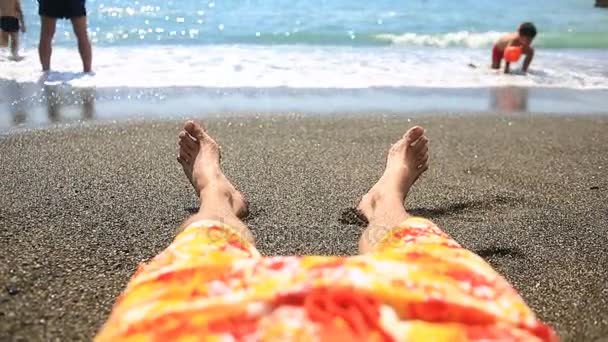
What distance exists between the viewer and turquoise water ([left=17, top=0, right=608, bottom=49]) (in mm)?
9688

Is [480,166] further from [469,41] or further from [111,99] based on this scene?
[469,41]

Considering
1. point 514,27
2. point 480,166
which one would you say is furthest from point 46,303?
point 514,27

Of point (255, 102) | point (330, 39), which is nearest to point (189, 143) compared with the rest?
point (255, 102)

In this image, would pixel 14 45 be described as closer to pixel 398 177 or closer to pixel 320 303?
pixel 398 177

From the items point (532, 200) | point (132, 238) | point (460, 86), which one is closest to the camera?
point (132, 238)

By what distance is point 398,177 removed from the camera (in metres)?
2.52

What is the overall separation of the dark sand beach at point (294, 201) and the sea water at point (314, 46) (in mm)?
1688

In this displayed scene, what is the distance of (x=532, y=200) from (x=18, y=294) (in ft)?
7.13

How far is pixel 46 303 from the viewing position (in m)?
1.79

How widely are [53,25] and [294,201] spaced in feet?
14.8

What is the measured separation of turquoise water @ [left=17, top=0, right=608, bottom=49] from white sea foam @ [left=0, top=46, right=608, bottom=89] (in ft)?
3.87

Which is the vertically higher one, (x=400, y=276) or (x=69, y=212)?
(x=400, y=276)

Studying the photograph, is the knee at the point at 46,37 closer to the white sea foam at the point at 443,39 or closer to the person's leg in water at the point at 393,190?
the person's leg in water at the point at 393,190

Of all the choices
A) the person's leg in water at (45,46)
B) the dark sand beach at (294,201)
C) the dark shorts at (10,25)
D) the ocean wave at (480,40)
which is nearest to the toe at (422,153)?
the dark sand beach at (294,201)
